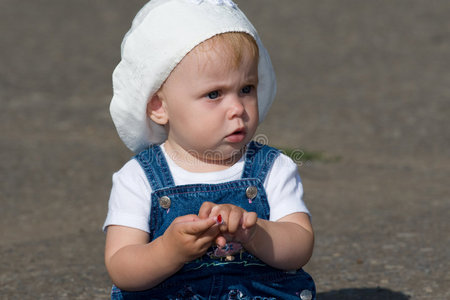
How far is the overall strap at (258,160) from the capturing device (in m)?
2.83

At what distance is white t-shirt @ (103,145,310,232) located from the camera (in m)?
2.73

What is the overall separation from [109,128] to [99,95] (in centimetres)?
135

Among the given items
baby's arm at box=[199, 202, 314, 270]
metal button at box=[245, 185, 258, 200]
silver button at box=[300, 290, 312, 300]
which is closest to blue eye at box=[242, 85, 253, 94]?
metal button at box=[245, 185, 258, 200]

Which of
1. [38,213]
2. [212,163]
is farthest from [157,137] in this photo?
[38,213]

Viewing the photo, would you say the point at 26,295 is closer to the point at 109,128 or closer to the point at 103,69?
the point at 109,128

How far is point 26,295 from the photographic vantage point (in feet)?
12.1

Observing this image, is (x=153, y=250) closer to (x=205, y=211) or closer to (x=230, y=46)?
(x=205, y=211)

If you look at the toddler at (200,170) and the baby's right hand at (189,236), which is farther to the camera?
the toddler at (200,170)

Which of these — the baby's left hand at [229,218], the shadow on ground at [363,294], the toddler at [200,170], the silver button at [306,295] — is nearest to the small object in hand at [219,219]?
the baby's left hand at [229,218]

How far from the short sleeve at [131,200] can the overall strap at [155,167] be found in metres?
0.02

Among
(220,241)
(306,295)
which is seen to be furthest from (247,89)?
(306,295)

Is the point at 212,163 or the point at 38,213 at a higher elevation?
the point at 212,163

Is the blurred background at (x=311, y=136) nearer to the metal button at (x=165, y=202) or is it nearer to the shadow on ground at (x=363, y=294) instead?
the shadow on ground at (x=363, y=294)

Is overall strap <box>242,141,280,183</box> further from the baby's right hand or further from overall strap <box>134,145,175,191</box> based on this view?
the baby's right hand
